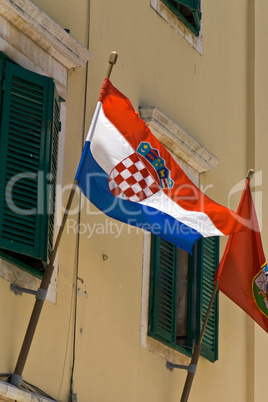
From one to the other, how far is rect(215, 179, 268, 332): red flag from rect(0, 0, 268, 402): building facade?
0.64m

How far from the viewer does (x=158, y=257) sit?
33.2 feet

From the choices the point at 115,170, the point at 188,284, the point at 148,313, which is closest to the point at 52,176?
the point at 115,170

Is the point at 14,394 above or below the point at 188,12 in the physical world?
below

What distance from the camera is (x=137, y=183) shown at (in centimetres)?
855

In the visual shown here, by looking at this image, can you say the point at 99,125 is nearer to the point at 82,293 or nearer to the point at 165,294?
the point at 82,293

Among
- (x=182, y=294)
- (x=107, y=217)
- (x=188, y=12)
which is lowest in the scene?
(x=182, y=294)

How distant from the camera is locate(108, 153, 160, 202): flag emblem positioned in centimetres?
843

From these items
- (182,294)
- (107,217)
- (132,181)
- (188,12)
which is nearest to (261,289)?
(182,294)

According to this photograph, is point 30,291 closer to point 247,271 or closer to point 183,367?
point 183,367

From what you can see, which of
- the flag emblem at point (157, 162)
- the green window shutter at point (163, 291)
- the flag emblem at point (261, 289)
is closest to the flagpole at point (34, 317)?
the flag emblem at point (157, 162)

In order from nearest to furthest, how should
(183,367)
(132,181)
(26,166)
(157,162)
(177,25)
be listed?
(26,166)
(132,181)
(157,162)
(183,367)
(177,25)

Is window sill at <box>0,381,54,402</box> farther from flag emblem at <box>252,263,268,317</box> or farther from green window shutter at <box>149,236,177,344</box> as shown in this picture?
flag emblem at <box>252,263,268,317</box>

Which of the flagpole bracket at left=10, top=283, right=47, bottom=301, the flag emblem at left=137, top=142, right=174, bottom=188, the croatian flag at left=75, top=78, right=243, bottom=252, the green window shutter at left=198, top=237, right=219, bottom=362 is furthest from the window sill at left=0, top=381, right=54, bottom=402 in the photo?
the green window shutter at left=198, top=237, right=219, bottom=362

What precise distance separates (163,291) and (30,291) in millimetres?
2387
